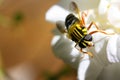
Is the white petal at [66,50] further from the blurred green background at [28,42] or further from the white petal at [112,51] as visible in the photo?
the blurred green background at [28,42]

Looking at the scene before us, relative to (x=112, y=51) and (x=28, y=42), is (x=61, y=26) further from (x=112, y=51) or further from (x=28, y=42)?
(x=28, y=42)

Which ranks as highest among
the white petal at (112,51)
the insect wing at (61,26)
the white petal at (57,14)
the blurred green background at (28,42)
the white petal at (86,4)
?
the white petal at (86,4)

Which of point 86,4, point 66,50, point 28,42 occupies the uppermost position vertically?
point 86,4

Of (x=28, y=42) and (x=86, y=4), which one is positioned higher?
(x=86, y=4)

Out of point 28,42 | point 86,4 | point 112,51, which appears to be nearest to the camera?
point 112,51

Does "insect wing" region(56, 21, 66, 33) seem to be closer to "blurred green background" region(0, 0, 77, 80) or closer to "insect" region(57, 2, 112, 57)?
"insect" region(57, 2, 112, 57)

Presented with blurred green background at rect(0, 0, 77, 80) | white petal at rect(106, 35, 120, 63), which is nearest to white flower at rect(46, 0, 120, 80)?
white petal at rect(106, 35, 120, 63)

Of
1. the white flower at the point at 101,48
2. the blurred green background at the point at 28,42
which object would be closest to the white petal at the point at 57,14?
the white flower at the point at 101,48

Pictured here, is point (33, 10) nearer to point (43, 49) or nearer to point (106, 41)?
point (43, 49)

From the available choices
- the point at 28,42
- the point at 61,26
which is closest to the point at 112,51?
the point at 61,26
